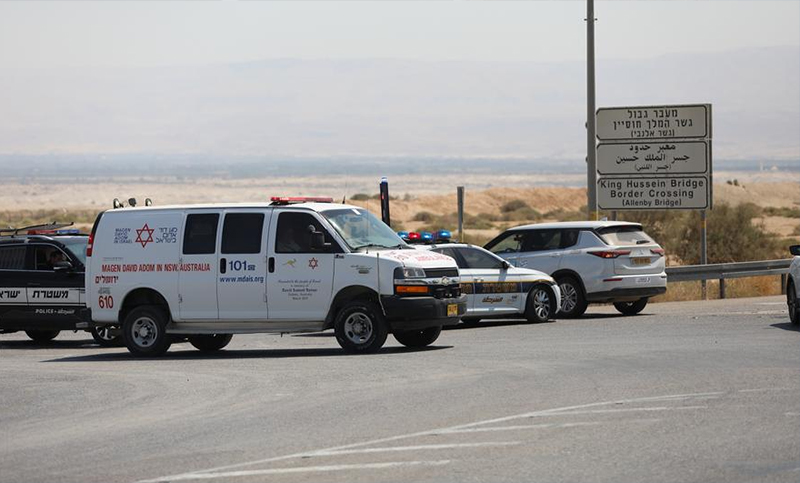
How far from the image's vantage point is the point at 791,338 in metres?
17.9

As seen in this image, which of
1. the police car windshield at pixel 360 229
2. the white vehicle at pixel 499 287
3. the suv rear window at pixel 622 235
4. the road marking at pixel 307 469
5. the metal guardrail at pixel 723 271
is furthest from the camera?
the metal guardrail at pixel 723 271

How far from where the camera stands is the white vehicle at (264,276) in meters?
17.9

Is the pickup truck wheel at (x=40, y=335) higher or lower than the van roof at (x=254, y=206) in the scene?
lower

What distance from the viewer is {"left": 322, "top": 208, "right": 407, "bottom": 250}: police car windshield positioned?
18219 millimetres

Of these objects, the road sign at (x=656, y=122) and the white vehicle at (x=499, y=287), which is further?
the road sign at (x=656, y=122)

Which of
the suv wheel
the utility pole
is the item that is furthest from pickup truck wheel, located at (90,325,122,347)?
the utility pole

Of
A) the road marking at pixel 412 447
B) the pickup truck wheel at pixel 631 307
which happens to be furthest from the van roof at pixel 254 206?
the pickup truck wheel at pixel 631 307

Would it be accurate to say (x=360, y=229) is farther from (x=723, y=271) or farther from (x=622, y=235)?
(x=723, y=271)

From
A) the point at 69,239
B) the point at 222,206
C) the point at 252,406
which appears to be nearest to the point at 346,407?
the point at 252,406

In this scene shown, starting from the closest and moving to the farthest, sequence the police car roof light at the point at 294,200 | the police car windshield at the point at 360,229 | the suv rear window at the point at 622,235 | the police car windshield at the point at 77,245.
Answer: the police car windshield at the point at 360,229, the police car roof light at the point at 294,200, the police car windshield at the point at 77,245, the suv rear window at the point at 622,235

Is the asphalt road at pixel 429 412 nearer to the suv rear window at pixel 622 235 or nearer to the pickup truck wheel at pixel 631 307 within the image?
the suv rear window at pixel 622 235

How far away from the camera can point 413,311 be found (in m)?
17.8

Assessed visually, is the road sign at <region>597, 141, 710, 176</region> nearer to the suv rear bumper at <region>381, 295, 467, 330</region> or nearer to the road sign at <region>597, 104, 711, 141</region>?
the road sign at <region>597, 104, 711, 141</region>

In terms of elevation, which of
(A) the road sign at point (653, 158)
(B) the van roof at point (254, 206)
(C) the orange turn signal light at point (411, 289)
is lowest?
(C) the orange turn signal light at point (411, 289)
